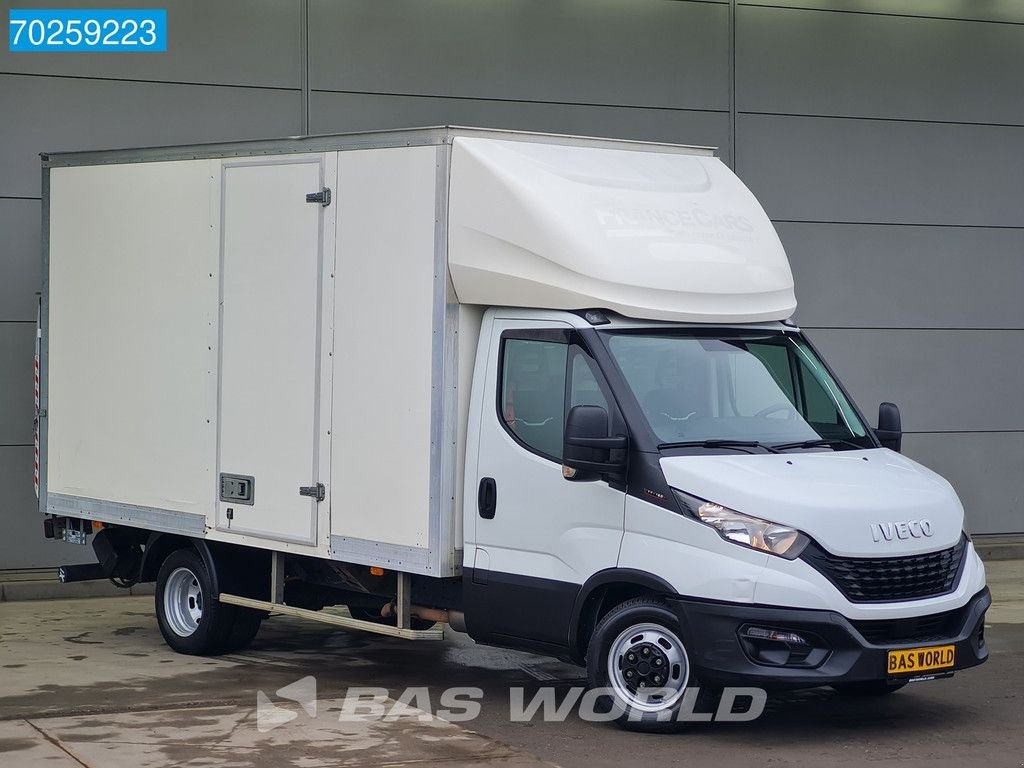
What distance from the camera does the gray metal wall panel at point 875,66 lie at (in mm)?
16922

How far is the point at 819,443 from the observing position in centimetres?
898

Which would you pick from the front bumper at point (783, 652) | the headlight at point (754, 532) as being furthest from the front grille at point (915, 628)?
the headlight at point (754, 532)

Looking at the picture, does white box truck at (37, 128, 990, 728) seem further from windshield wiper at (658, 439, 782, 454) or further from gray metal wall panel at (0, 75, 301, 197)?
gray metal wall panel at (0, 75, 301, 197)

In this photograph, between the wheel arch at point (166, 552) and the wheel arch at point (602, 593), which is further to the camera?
the wheel arch at point (166, 552)

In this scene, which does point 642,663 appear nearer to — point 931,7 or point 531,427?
point 531,427

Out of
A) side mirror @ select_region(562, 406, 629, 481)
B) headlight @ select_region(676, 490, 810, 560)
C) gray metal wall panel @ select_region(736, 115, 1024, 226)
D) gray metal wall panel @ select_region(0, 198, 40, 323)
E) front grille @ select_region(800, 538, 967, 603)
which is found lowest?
front grille @ select_region(800, 538, 967, 603)

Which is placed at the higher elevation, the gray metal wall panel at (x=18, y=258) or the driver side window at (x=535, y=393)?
the gray metal wall panel at (x=18, y=258)

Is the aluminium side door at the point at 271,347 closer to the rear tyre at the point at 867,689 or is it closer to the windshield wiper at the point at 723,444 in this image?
the windshield wiper at the point at 723,444

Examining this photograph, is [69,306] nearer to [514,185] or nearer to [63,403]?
[63,403]

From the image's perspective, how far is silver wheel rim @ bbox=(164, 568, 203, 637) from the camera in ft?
36.8

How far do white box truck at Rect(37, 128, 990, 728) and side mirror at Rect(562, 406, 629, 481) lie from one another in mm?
14

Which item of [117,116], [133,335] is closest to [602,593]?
[133,335]

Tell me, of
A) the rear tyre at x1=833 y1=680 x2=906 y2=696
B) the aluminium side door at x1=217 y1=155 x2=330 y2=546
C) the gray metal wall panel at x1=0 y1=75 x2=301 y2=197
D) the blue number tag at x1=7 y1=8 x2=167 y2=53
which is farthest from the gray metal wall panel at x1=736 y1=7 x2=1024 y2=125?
the rear tyre at x1=833 y1=680 x2=906 y2=696

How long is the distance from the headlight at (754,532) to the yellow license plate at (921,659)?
77cm
